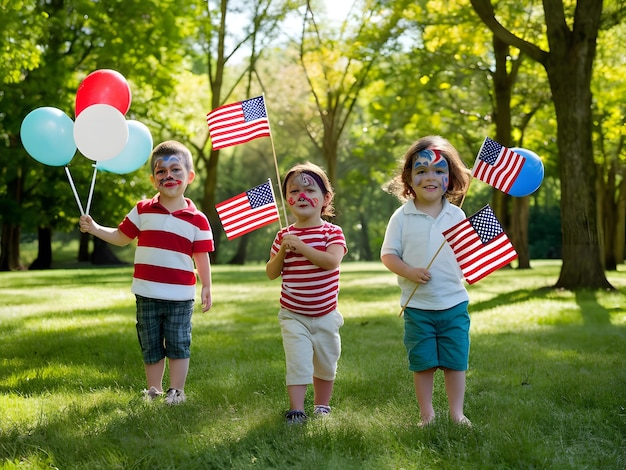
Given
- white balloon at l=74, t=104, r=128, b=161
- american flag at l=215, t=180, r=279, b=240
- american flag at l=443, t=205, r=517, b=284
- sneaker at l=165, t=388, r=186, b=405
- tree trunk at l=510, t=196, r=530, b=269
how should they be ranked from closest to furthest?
american flag at l=443, t=205, r=517, b=284, sneaker at l=165, t=388, r=186, b=405, white balloon at l=74, t=104, r=128, b=161, american flag at l=215, t=180, r=279, b=240, tree trunk at l=510, t=196, r=530, b=269

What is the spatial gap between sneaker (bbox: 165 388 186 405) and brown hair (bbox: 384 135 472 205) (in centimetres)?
189

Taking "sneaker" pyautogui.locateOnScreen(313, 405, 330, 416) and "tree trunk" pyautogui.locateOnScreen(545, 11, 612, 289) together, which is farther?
"tree trunk" pyautogui.locateOnScreen(545, 11, 612, 289)

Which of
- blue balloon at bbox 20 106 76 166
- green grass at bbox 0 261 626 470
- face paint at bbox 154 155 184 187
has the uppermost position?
blue balloon at bbox 20 106 76 166

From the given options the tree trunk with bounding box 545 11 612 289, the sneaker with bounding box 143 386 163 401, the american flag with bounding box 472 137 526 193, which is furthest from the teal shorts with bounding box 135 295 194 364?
the tree trunk with bounding box 545 11 612 289

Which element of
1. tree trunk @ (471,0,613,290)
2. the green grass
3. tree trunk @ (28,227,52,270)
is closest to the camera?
the green grass

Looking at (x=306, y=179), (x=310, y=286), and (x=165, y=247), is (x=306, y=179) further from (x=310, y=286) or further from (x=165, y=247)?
(x=165, y=247)

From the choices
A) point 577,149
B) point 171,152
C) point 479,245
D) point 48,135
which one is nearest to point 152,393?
point 171,152

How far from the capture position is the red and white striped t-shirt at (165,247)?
4883 millimetres

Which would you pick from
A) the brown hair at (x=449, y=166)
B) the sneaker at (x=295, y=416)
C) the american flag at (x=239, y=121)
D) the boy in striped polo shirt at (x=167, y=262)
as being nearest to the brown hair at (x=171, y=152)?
the boy in striped polo shirt at (x=167, y=262)

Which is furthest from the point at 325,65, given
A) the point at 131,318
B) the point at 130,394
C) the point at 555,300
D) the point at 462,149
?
the point at 130,394

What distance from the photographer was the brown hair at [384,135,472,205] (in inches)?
176

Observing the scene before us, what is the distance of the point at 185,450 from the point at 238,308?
771 centimetres

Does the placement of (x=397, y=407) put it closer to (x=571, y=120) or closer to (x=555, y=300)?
(x=555, y=300)

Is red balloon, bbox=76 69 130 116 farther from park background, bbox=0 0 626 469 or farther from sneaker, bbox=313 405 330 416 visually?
sneaker, bbox=313 405 330 416
